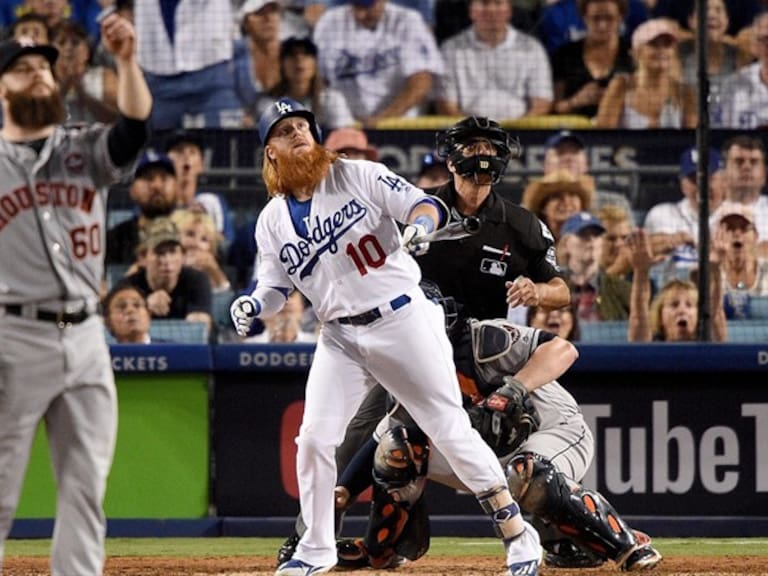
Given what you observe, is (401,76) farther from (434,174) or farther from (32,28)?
(32,28)

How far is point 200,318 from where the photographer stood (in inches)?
328

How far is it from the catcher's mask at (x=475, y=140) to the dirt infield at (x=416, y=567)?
1589 millimetres

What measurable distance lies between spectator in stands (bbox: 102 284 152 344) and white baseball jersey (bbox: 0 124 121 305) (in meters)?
3.81

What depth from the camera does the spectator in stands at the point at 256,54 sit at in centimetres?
1002

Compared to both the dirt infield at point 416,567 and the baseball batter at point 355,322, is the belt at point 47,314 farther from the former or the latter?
the dirt infield at point 416,567

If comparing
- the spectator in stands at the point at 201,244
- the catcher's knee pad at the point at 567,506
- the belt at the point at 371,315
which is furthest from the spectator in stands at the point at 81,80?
the catcher's knee pad at the point at 567,506

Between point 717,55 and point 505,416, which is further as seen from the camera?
point 717,55

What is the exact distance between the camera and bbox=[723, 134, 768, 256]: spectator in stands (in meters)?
8.69

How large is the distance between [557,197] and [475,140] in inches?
114

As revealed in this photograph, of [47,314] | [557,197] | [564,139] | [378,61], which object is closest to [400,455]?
[47,314]

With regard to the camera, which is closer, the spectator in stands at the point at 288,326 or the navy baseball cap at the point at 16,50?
the navy baseball cap at the point at 16,50

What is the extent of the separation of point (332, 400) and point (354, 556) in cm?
106

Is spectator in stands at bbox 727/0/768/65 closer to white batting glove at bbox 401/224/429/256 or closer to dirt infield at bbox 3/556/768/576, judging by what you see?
dirt infield at bbox 3/556/768/576

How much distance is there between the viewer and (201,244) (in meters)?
8.78
